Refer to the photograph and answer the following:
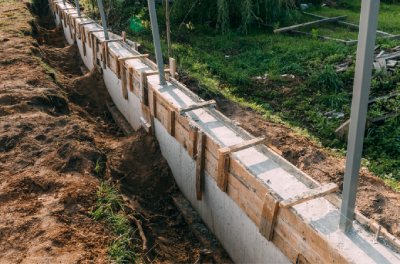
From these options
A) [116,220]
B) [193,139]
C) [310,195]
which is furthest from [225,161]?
[116,220]

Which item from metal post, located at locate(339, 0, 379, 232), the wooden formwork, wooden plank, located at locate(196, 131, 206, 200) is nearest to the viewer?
metal post, located at locate(339, 0, 379, 232)

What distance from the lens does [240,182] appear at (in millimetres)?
4492

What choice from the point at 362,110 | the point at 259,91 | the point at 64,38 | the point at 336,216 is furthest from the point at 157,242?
the point at 64,38

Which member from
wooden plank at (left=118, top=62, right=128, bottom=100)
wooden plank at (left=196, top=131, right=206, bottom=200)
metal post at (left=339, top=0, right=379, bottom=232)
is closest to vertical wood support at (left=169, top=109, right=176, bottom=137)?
wooden plank at (left=196, top=131, right=206, bottom=200)

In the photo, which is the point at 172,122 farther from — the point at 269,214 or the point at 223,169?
the point at 269,214

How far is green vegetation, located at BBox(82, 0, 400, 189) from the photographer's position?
7430 millimetres

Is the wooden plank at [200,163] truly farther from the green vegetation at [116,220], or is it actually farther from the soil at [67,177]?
the green vegetation at [116,220]

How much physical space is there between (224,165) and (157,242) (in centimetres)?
150

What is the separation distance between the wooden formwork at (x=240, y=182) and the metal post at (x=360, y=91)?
0.53m

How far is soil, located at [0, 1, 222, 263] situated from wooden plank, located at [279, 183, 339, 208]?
1.97 m

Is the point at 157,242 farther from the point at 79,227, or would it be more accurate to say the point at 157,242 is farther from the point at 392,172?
the point at 392,172

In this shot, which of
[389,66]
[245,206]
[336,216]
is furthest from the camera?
[389,66]

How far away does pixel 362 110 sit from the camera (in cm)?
269

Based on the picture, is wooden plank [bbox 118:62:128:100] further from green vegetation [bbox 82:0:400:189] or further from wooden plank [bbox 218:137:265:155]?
wooden plank [bbox 218:137:265:155]
